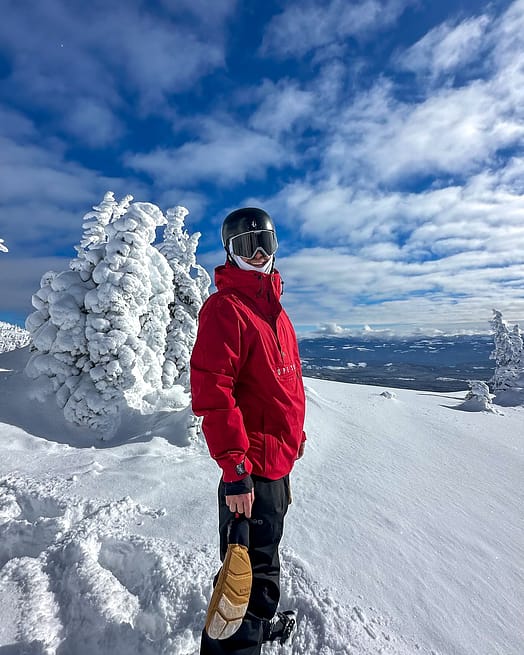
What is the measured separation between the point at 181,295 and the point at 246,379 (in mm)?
16189

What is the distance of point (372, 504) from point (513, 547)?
168cm

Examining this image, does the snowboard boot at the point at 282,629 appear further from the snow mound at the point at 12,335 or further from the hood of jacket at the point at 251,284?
the snow mound at the point at 12,335

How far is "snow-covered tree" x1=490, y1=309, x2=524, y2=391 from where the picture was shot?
1542 inches

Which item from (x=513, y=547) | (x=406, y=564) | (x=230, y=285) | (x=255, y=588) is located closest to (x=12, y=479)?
(x=255, y=588)

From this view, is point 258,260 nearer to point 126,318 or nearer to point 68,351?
point 126,318

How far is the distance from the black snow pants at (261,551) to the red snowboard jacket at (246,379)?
0.53 ft

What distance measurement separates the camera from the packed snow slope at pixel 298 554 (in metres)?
2.75

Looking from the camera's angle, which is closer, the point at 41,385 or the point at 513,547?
the point at 513,547

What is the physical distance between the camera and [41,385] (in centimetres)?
1177

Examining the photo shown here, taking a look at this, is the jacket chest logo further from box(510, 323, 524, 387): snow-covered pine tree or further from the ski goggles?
box(510, 323, 524, 387): snow-covered pine tree

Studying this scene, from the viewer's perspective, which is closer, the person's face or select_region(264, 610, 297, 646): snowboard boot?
select_region(264, 610, 297, 646): snowboard boot

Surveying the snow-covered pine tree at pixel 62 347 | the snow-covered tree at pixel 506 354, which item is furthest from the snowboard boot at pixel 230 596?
the snow-covered tree at pixel 506 354

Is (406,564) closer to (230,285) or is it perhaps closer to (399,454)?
(230,285)

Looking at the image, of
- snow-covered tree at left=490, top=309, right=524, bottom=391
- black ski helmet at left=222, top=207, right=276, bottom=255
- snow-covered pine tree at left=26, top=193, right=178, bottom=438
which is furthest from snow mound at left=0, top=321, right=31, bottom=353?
black ski helmet at left=222, top=207, right=276, bottom=255
